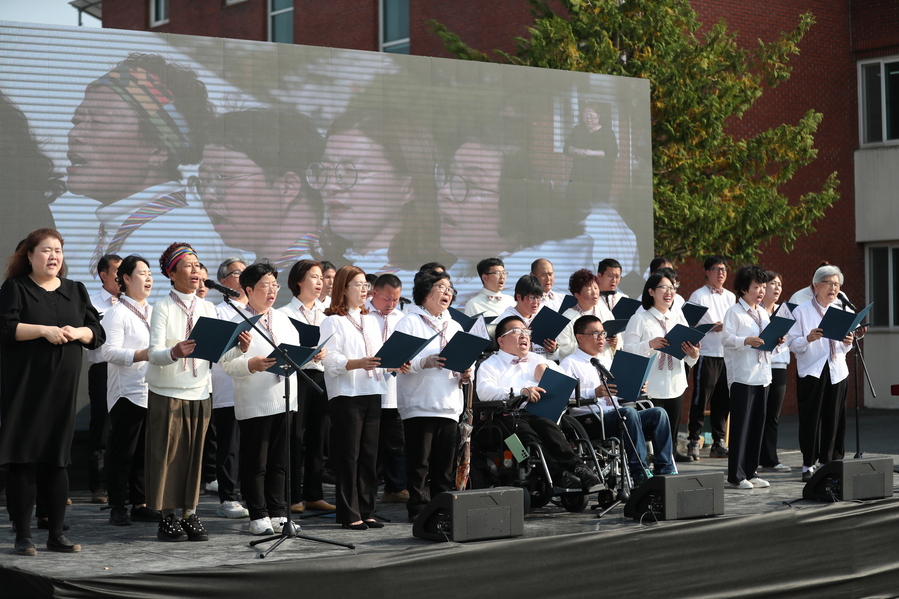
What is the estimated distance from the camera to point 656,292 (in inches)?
330

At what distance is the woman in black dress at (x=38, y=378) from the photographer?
557cm

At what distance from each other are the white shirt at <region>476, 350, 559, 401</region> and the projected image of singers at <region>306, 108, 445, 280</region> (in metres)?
3.16

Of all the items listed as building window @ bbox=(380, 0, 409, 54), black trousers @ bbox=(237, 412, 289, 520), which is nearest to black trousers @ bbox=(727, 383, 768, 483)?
black trousers @ bbox=(237, 412, 289, 520)

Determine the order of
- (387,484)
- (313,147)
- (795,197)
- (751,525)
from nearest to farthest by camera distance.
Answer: (751,525), (387,484), (313,147), (795,197)

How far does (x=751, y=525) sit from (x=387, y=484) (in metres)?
2.84

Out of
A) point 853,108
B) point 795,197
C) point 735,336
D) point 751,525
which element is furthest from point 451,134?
point 853,108

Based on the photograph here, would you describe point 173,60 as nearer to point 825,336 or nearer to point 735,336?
point 735,336

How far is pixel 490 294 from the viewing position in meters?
8.92

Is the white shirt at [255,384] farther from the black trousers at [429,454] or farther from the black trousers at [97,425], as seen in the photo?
the black trousers at [97,425]

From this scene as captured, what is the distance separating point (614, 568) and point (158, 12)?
1935 cm

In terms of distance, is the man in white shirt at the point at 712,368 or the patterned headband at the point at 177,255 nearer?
the patterned headband at the point at 177,255

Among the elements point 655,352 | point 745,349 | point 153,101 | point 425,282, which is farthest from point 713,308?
point 153,101

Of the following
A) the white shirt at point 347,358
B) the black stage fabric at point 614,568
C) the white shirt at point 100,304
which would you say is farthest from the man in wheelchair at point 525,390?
the white shirt at point 100,304

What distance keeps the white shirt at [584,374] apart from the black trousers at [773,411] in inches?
87.2
